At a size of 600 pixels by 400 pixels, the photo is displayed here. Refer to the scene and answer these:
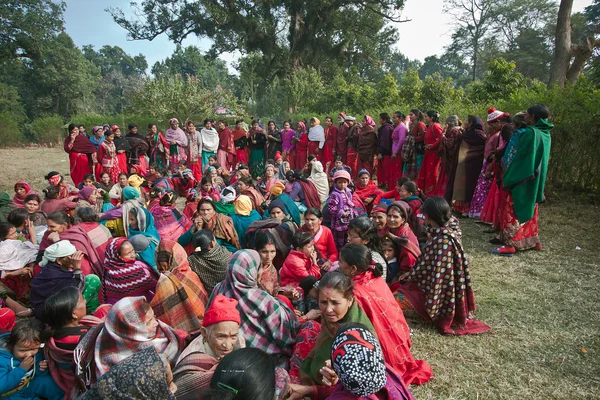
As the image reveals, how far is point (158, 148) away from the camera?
10898 millimetres

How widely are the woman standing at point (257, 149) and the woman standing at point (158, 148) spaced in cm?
253

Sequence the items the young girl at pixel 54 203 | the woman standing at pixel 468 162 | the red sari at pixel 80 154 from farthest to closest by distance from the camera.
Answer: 1. the red sari at pixel 80 154
2. the woman standing at pixel 468 162
3. the young girl at pixel 54 203

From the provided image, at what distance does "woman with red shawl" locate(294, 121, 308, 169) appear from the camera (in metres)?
11.8

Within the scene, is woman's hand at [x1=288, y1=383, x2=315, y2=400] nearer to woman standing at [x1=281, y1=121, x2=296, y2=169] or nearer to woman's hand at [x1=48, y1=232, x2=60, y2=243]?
woman's hand at [x1=48, y1=232, x2=60, y2=243]

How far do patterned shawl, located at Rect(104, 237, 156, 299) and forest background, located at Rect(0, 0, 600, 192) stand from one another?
25.7 ft

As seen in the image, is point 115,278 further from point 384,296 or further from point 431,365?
point 431,365

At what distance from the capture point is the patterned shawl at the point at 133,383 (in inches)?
57.2

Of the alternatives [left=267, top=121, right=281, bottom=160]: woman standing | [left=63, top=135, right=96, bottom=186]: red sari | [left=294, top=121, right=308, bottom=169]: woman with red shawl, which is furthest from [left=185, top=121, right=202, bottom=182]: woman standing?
[left=294, top=121, right=308, bottom=169]: woman with red shawl

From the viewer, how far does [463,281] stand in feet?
11.2

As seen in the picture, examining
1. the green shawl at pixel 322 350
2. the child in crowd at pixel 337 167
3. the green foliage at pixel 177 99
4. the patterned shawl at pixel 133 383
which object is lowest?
the green shawl at pixel 322 350

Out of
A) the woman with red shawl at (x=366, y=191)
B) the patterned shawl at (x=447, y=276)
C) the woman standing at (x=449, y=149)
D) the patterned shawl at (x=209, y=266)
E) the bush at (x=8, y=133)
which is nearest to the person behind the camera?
the patterned shawl at (x=447, y=276)

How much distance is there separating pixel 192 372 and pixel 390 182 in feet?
26.1

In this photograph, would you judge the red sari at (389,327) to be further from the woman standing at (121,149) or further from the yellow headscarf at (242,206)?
the woman standing at (121,149)

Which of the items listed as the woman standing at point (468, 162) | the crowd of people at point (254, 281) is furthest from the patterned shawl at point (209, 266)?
the woman standing at point (468, 162)
